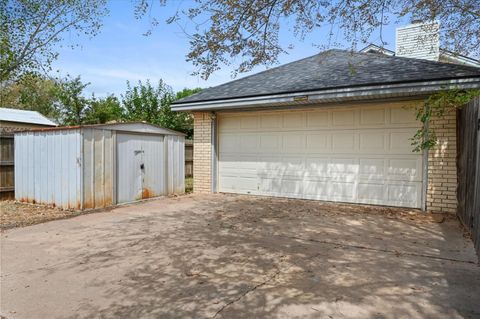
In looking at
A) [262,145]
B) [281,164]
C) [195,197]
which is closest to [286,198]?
[281,164]

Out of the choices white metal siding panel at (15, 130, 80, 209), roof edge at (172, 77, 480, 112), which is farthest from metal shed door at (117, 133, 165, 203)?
roof edge at (172, 77, 480, 112)

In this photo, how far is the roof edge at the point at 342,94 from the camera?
21.2 ft

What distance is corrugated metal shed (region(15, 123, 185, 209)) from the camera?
749cm

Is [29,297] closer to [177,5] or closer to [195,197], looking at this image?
[177,5]

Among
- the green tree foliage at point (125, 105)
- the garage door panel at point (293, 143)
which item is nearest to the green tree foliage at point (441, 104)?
the garage door panel at point (293, 143)

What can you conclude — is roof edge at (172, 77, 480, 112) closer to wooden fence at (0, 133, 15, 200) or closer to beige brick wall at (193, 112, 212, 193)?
beige brick wall at (193, 112, 212, 193)

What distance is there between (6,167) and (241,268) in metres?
8.46

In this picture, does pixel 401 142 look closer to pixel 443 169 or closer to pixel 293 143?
pixel 443 169

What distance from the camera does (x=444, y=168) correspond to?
22.6ft

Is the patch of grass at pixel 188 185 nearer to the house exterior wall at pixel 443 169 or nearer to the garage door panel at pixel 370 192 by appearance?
the garage door panel at pixel 370 192

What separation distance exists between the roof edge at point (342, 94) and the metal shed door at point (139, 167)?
63.7 inches

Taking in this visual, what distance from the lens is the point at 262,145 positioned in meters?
9.43

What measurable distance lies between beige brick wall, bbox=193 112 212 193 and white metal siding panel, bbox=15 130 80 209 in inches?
144

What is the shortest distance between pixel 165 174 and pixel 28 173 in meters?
3.38
